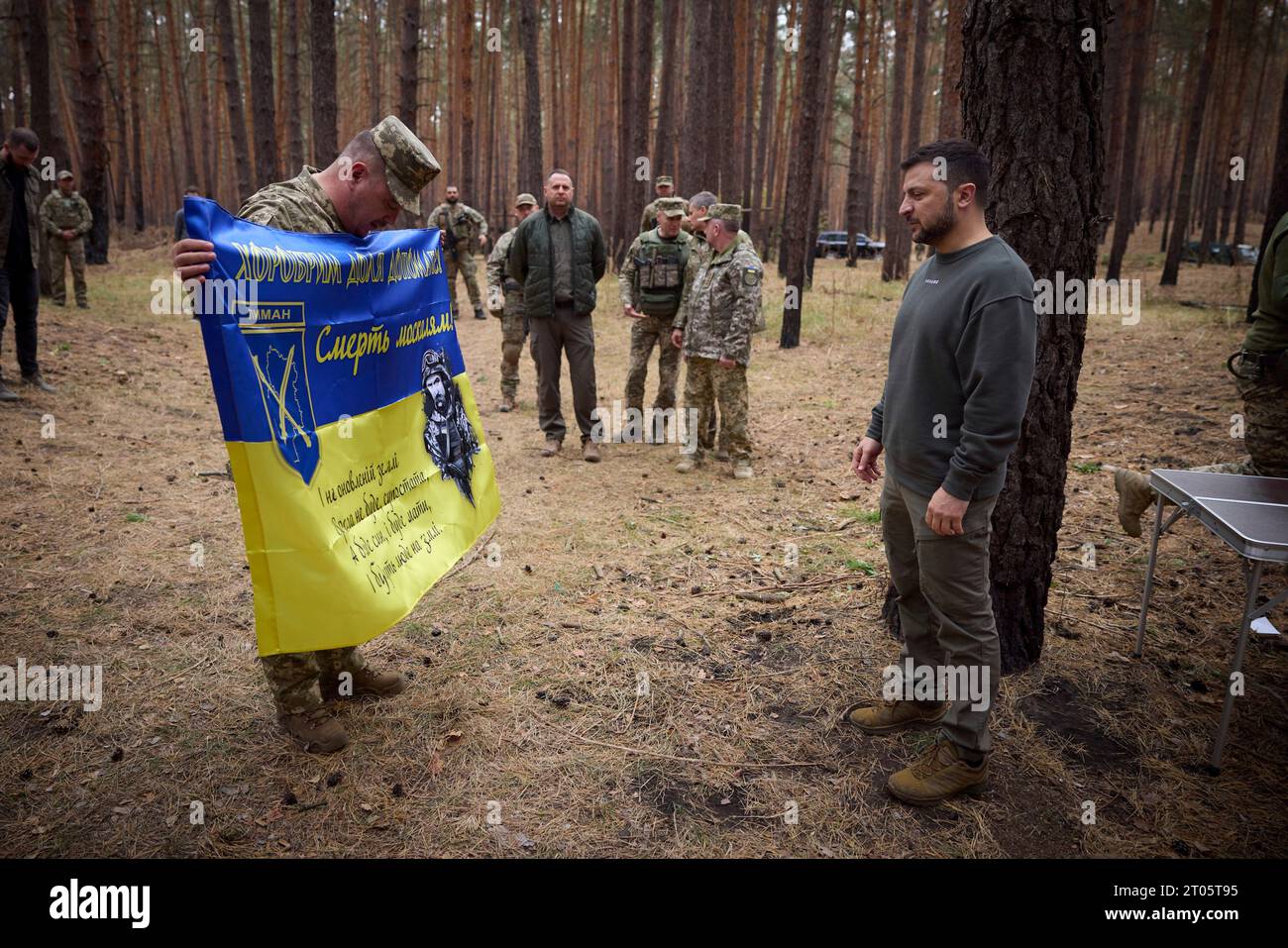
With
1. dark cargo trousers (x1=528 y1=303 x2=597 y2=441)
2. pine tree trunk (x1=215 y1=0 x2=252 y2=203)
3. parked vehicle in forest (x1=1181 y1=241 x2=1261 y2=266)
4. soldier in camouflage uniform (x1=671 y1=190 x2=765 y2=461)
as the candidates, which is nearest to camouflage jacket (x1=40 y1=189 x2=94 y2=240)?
pine tree trunk (x1=215 y1=0 x2=252 y2=203)

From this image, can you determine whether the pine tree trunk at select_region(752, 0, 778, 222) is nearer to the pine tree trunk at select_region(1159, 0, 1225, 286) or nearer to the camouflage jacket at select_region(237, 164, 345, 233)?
the pine tree trunk at select_region(1159, 0, 1225, 286)

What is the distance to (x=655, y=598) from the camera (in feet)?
16.1

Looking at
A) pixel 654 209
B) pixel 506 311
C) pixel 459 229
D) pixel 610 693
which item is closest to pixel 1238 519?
pixel 610 693

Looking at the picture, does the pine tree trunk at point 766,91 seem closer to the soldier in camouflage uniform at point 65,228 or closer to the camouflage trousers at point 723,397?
the soldier in camouflage uniform at point 65,228

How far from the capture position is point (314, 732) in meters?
3.31

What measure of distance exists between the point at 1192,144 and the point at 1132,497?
18307 millimetres

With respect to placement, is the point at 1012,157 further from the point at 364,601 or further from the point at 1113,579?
the point at 364,601

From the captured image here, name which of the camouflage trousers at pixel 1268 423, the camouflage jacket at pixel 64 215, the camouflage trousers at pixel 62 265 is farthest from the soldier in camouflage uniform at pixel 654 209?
the camouflage trousers at pixel 62 265

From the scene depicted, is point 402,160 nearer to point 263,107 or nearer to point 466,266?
point 263,107

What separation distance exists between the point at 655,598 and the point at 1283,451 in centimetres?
358

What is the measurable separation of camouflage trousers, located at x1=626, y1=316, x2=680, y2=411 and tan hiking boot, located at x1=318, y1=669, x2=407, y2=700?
487 cm

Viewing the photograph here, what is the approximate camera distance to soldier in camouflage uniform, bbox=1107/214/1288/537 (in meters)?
3.93

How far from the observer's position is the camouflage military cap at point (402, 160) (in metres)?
3.17

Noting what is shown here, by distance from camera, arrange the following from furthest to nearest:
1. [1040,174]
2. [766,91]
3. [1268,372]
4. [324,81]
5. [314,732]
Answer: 1. [766,91]
2. [324,81]
3. [1268,372]
4. [1040,174]
5. [314,732]
